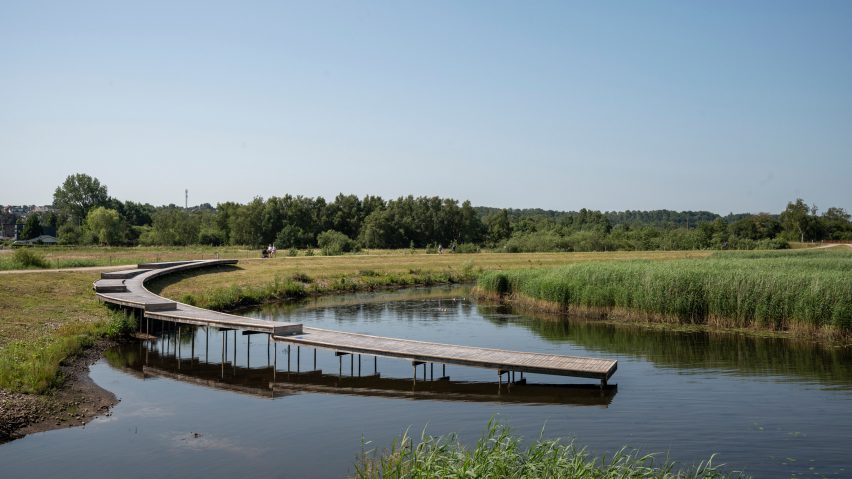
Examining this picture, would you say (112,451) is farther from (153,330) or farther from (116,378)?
(153,330)

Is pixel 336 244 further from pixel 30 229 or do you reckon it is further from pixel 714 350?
pixel 30 229

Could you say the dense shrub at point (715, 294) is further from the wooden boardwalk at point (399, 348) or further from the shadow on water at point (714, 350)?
the wooden boardwalk at point (399, 348)

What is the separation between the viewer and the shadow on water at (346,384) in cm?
2078

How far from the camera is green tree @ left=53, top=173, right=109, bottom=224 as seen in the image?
143500mm

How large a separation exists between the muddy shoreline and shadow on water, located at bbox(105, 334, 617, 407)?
2.93m

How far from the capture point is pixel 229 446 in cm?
1630

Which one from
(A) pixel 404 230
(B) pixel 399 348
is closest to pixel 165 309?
(B) pixel 399 348

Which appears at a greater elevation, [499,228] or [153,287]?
[499,228]

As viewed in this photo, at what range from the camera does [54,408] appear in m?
18.8

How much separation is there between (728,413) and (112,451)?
15547 mm

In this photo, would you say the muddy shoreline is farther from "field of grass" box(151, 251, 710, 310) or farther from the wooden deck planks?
"field of grass" box(151, 251, 710, 310)

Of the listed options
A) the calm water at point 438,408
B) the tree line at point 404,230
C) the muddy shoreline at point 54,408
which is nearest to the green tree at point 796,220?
the tree line at point 404,230

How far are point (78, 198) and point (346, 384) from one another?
141377 mm

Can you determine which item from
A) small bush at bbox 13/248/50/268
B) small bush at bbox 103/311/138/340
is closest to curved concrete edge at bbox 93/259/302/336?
small bush at bbox 103/311/138/340
